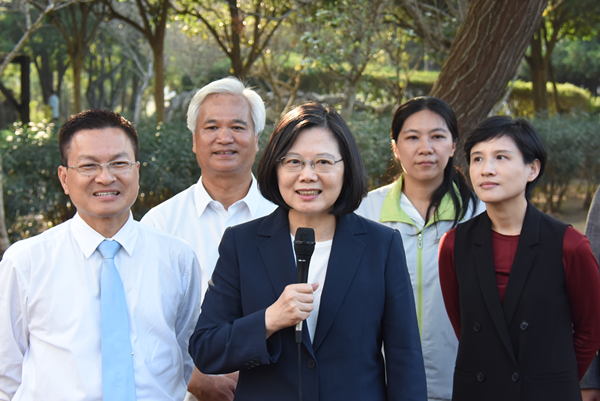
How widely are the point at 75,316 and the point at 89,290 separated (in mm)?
120

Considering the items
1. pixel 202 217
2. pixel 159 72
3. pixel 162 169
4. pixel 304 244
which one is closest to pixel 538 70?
pixel 159 72

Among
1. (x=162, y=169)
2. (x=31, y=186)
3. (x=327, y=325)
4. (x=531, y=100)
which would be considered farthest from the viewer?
(x=531, y=100)

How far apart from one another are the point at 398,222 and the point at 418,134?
50 centimetres

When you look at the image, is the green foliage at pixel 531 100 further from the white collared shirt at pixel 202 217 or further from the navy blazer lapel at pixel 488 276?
the navy blazer lapel at pixel 488 276

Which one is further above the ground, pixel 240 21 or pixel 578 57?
pixel 578 57

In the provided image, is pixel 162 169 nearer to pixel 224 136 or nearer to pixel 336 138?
pixel 224 136

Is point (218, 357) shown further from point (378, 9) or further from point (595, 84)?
point (595, 84)

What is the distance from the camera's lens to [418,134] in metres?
3.15

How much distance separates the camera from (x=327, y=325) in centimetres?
208

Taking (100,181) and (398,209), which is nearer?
(100,181)

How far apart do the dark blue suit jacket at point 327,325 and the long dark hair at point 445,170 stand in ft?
3.17

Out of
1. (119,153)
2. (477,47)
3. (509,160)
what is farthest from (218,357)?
(477,47)

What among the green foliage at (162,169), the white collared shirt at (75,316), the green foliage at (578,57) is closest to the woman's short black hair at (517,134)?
the white collared shirt at (75,316)

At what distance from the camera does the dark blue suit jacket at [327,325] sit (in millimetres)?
2064
